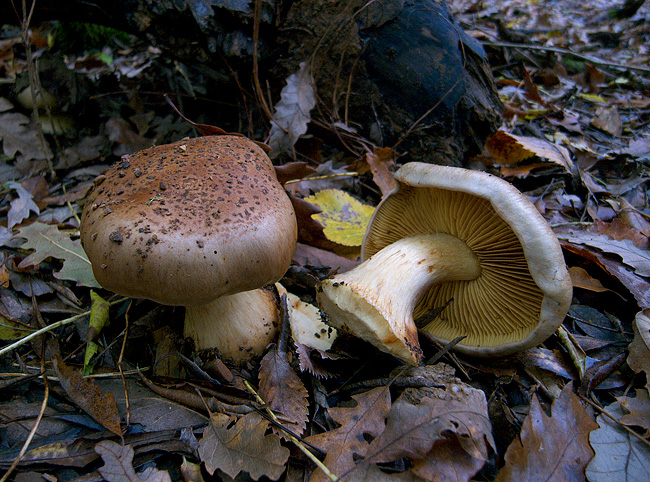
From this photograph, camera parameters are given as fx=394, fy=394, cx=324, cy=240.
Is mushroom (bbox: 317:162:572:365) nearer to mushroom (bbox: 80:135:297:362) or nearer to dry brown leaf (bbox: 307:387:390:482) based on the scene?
dry brown leaf (bbox: 307:387:390:482)

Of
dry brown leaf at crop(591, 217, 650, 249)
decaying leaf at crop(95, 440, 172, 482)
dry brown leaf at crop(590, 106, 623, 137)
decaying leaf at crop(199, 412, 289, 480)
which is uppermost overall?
dry brown leaf at crop(590, 106, 623, 137)

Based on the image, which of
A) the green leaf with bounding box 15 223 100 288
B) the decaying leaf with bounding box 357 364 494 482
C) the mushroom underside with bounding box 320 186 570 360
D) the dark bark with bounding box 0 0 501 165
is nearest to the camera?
the decaying leaf with bounding box 357 364 494 482

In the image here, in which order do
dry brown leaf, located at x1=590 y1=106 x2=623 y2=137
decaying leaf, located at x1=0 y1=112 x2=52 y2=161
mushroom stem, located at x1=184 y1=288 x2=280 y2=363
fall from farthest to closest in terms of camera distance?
dry brown leaf, located at x1=590 y1=106 x2=623 y2=137
decaying leaf, located at x1=0 y1=112 x2=52 y2=161
mushroom stem, located at x1=184 y1=288 x2=280 y2=363

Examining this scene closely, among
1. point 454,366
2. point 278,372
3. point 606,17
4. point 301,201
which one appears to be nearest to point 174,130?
point 301,201

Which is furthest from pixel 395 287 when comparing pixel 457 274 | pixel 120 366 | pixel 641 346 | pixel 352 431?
pixel 120 366

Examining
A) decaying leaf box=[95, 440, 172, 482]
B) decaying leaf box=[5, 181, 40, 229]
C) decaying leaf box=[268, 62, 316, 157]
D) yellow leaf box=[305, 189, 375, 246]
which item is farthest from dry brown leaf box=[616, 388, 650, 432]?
decaying leaf box=[5, 181, 40, 229]

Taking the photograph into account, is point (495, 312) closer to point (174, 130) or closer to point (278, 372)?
point (278, 372)

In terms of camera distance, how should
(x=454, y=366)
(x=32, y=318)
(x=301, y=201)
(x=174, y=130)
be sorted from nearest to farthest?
1. (x=454, y=366)
2. (x=32, y=318)
3. (x=301, y=201)
4. (x=174, y=130)

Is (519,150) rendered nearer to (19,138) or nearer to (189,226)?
(189,226)
